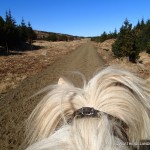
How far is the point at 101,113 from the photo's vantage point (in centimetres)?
151

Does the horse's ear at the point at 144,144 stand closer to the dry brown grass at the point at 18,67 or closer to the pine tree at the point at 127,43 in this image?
the dry brown grass at the point at 18,67

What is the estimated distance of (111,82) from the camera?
1581mm

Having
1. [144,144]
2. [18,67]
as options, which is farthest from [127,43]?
[144,144]

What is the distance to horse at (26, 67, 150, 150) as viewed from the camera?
1414mm

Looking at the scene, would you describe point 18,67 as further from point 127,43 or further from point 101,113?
point 101,113

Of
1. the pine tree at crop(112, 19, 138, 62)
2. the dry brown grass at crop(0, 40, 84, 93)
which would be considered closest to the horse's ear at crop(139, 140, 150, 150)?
the dry brown grass at crop(0, 40, 84, 93)

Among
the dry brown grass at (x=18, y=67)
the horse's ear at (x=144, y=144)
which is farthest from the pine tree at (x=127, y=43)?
the horse's ear at (x=144, y=144)

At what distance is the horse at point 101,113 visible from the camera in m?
1.41

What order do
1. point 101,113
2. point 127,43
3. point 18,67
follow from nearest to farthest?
1. point 101,113
2. point 18,67
3. point 127,43

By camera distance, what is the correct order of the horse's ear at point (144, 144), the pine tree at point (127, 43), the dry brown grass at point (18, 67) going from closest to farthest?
the horse's ear at point (144, 144)
the dry brown grass at point (18, 67)
the pine tree at point (127, 43)

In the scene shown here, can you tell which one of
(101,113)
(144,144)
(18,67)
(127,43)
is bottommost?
(18,67)

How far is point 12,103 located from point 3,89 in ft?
11.6

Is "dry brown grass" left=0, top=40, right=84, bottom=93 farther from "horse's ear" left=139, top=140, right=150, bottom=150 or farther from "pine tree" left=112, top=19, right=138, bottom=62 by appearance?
"horse's ear" left=139, top=140, right=150, bottom=150

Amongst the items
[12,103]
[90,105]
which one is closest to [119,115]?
[90,105]
